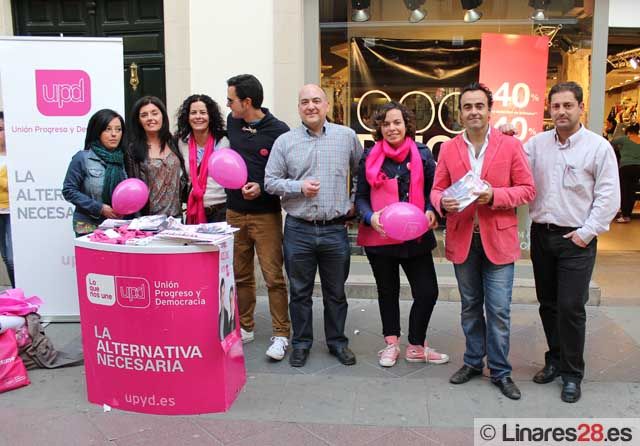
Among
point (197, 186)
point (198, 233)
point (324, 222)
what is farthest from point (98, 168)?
point (324, 222)

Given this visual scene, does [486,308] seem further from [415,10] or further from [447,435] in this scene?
[415,10]

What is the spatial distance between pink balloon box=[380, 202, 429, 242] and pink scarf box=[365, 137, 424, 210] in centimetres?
24

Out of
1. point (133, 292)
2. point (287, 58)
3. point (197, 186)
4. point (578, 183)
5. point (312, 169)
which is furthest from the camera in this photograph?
point (287, 58)

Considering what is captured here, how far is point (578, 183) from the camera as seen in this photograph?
11.3ft

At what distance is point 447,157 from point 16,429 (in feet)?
9.56

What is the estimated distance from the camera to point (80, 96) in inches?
192

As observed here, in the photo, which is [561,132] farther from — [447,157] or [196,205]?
[196,205]

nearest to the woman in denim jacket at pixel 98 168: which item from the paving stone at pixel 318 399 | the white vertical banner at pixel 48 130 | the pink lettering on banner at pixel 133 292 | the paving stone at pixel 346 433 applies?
the white vertical banner at pixel 48 130

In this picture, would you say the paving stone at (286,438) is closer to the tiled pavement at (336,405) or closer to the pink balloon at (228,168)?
the tiled pavement at (336,405)

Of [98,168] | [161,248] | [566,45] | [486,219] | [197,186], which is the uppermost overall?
[566,45]

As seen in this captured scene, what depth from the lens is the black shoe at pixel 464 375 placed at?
12.6ft

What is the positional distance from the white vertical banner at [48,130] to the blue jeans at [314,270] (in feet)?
6.63

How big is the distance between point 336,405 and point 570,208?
70.3 inches

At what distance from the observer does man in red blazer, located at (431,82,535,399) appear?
3496 millimetres
